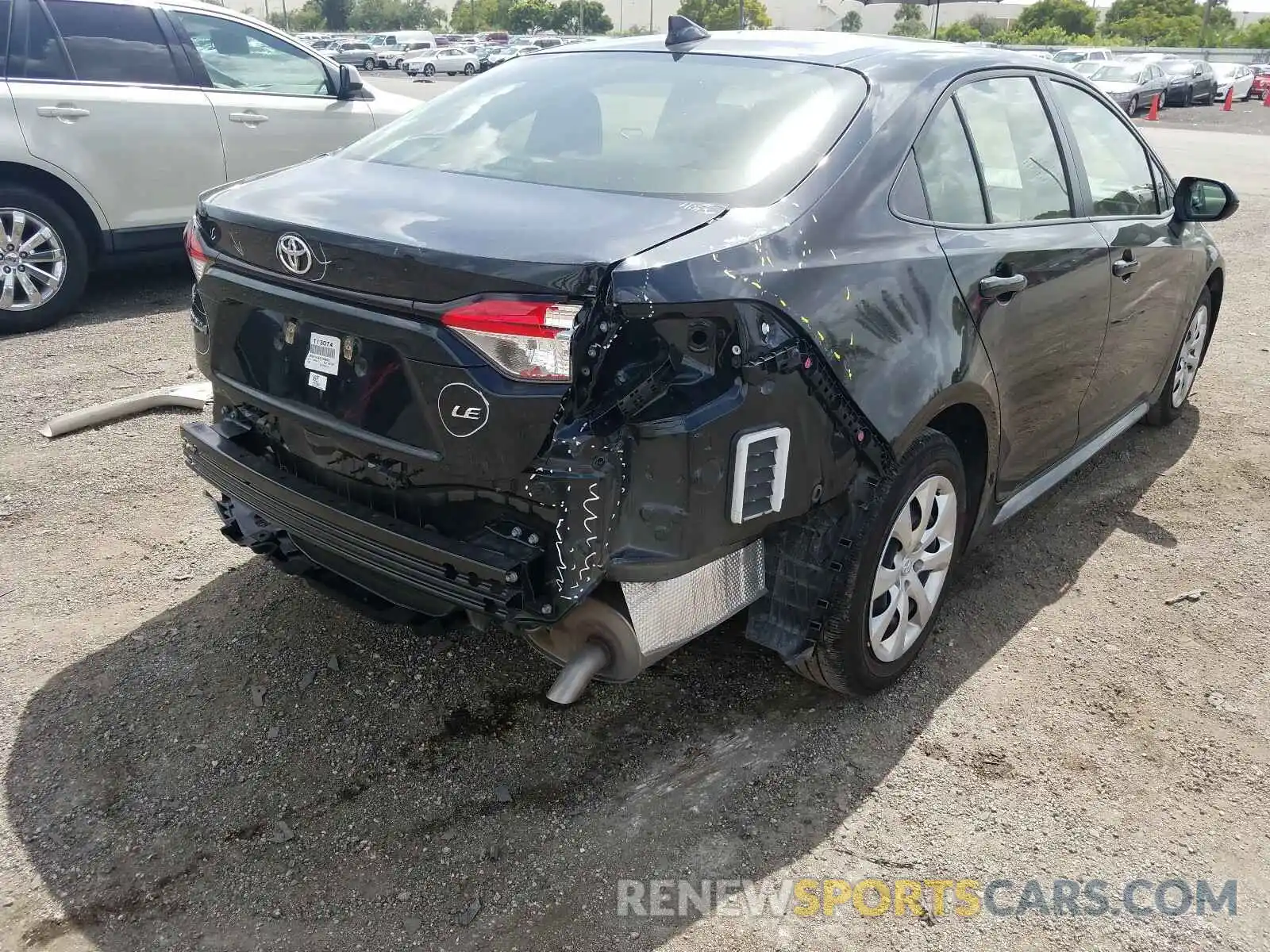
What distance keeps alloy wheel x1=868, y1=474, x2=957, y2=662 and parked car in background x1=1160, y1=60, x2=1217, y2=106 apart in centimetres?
3052

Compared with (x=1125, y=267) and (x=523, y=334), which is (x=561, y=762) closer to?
(x=523, y=334)

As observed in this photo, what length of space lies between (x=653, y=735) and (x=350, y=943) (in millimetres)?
999

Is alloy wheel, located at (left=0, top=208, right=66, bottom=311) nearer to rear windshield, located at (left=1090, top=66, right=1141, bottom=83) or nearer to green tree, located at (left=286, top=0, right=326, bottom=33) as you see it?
rear windshield, located at (left=1090, top=66, right=1141, bottom=83)

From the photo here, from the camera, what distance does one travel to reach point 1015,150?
3.34m

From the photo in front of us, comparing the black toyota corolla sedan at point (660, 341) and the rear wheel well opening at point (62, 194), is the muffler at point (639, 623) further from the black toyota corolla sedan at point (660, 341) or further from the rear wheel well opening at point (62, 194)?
the rear wheel well opening at point (62, 194)

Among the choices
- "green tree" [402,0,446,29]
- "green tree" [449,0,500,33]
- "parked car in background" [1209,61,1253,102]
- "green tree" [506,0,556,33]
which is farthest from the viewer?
"green tree" [402,0,446,29]

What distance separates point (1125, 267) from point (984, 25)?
8074 centimetres

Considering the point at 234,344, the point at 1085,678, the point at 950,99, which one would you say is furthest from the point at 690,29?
the point at 1085,678

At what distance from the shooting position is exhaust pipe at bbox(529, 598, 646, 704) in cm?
242

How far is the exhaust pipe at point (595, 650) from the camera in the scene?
7.95ft

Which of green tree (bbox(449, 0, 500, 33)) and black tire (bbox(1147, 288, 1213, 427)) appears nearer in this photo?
black tire (bbox(1147, 288, 1213, 427))

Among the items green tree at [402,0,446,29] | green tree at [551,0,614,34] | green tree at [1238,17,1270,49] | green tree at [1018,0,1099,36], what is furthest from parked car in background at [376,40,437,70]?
green tree at [402,0,446,29]

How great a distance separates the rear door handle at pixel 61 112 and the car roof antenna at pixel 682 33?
14.4 feet

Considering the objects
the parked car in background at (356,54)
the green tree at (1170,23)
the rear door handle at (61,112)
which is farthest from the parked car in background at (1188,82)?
the parked car in background at (356,54)
